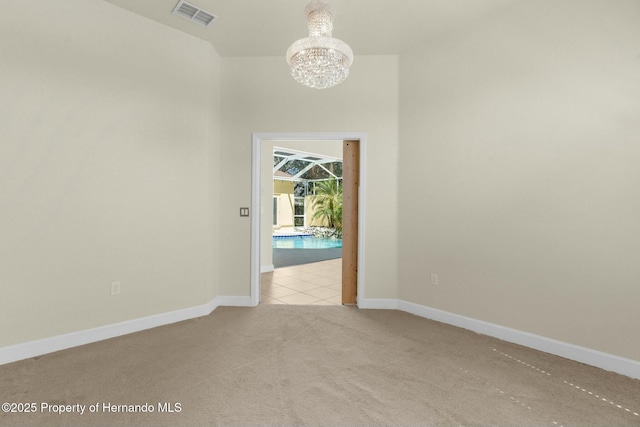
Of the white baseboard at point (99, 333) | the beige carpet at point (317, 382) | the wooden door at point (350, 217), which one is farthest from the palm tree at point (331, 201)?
the beige carpet at point (317, 382)

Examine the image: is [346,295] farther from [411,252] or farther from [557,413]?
[557,413]

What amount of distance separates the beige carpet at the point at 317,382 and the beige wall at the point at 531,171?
1.59 ft

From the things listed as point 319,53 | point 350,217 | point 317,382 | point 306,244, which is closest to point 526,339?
point 317,382

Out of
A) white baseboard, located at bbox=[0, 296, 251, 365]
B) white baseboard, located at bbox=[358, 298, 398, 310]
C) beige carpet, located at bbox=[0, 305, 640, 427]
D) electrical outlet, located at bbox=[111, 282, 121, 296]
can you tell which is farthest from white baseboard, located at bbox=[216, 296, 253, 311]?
white baseboard, located at bbox=[358, 298, 398, 310]

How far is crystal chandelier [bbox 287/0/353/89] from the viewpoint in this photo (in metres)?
1.74

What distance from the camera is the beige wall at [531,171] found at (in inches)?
83.6

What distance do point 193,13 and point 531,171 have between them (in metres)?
3.45

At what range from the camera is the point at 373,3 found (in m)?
2.56

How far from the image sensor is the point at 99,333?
101 inches

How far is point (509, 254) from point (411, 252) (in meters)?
0.98

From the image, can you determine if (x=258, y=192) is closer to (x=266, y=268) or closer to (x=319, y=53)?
(x=319, y=53)

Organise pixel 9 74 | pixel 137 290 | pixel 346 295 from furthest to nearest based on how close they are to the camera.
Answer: pixel 346 295
pixel 137 290
pixel 9 74

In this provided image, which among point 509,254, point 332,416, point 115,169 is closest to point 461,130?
point 509,254

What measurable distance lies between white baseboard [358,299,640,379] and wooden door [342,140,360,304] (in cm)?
29
